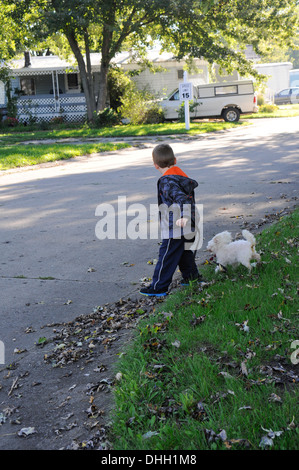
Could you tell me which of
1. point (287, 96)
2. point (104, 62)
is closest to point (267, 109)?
point (287, 96)

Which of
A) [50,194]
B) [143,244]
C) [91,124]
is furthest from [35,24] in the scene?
[143,244]

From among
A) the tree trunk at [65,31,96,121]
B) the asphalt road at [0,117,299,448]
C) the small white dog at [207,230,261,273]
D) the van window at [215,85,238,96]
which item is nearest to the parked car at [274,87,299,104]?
the van window at [215,85,238,96]

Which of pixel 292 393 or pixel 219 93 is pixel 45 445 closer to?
pixel 292 393

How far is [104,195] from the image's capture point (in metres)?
10.5

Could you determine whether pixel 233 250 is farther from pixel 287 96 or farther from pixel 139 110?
pixel 287 96

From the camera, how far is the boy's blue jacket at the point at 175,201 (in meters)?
4.89

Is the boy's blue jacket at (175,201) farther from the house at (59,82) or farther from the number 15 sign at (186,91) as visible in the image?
the house at (59,82)

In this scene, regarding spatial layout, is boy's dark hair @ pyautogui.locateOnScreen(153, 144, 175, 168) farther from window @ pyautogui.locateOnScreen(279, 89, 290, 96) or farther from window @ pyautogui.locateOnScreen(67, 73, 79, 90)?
window @ pyautogui.locateOnScreen(279, 89, 290, 96)

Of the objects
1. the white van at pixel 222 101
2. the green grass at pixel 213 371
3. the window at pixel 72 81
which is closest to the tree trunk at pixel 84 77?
the white van at pixel 222 101

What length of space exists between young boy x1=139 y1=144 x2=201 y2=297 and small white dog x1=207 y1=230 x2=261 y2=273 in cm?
34

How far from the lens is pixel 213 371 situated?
3400mm

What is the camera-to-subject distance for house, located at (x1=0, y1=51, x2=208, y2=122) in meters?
39.3

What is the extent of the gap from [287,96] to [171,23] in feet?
81.9
